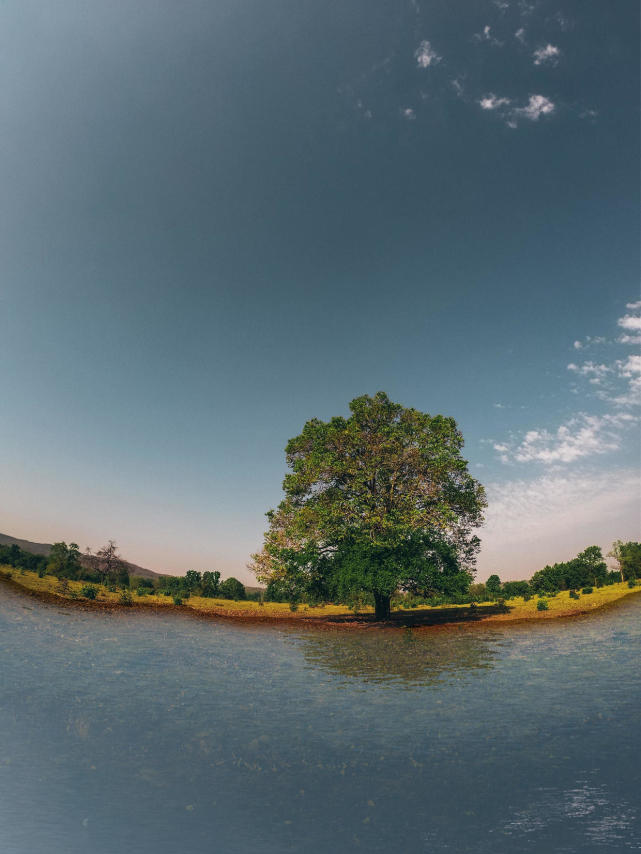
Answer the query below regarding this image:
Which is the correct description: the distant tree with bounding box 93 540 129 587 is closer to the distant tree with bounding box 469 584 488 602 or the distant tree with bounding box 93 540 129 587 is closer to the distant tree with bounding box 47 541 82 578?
the distant tree with bounding box 47 541 82 578

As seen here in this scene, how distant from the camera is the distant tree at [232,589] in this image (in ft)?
191

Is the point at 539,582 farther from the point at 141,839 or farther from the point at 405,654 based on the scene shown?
the point at 141,839

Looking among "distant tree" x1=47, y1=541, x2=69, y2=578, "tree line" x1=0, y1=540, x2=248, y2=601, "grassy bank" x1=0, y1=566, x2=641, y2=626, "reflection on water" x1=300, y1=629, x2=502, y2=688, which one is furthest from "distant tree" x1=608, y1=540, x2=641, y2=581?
"distant tree" x1=47, y1=541, x2=69, y2=578

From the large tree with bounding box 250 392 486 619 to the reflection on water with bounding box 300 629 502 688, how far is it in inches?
253

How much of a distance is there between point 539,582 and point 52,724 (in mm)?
65395

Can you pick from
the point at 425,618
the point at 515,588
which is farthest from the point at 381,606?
the point at 515,588

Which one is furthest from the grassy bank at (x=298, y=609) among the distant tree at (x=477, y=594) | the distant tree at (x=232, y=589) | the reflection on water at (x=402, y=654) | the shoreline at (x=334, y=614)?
the distant tree at (x=232, y=589)

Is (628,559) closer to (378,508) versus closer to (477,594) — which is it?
(477,594)

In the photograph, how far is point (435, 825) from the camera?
658 centimetres

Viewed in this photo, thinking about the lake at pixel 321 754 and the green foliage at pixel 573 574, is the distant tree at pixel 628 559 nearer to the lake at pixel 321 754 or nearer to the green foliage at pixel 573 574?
the green foliage at pixel 573 574

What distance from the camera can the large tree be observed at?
112 feet

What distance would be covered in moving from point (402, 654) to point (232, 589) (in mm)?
44182

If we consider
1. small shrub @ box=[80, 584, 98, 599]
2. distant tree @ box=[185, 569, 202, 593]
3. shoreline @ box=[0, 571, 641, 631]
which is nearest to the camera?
shoreline @ box=[0, 571, 641, 631]

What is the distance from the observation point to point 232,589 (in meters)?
59.6
